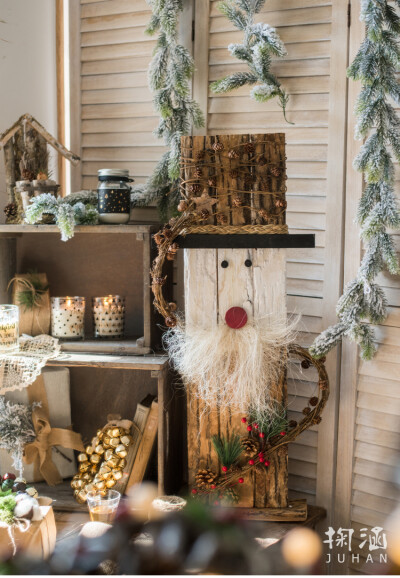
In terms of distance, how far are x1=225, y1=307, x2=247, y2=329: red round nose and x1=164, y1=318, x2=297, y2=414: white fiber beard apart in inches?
0.6

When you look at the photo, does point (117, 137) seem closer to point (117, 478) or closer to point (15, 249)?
point (15, 249)

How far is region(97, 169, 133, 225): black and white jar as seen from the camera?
196cm

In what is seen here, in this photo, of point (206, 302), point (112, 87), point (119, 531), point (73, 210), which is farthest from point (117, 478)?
point (112, 87)

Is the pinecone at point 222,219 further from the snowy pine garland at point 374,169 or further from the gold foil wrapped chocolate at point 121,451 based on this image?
the gold foil wrapped chocolate at point 121,451

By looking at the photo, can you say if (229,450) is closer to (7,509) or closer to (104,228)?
(7,509)

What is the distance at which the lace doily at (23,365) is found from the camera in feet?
6.16

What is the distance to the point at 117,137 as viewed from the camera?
2.23m

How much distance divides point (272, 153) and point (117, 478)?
1057 millimetres

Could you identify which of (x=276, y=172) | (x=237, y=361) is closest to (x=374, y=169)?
(x=276, y=172)

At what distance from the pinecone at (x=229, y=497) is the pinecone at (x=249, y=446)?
13cm

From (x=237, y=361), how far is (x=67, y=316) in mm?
615

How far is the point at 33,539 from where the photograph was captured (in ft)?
5.32

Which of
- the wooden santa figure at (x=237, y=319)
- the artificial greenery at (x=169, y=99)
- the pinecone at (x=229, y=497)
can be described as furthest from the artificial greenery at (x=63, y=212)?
the pinecone at (x=229, y=497)

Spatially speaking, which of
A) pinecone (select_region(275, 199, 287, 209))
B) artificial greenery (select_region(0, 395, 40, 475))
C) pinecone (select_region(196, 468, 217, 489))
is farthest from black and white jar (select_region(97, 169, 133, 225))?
pinecone (select_region(196, 468, 217, 489))
